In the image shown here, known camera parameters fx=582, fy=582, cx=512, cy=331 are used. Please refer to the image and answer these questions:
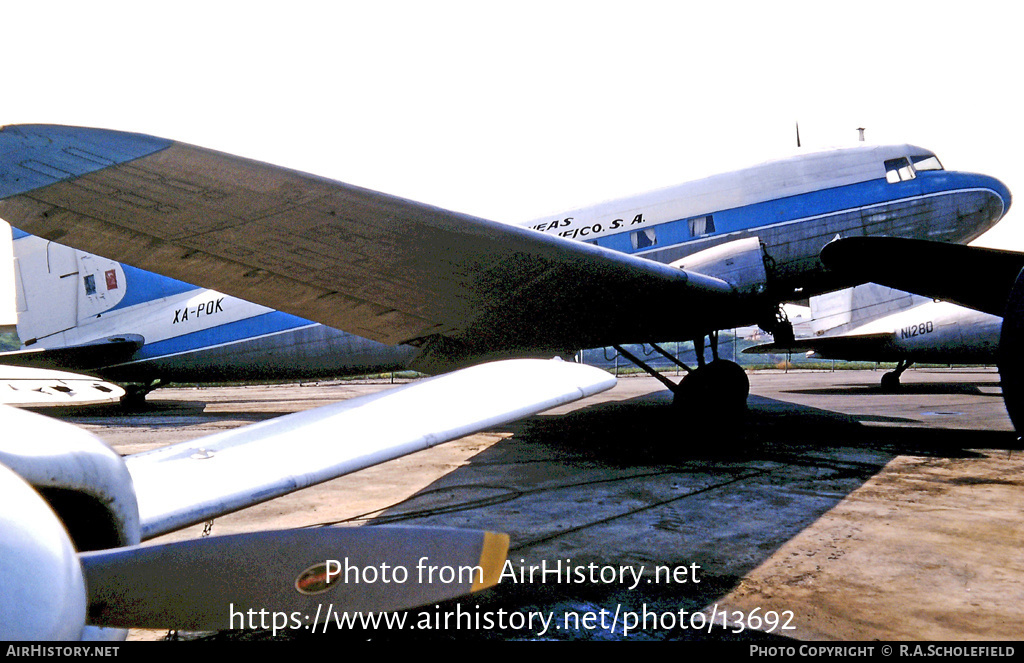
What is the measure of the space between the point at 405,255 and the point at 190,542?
434 cm

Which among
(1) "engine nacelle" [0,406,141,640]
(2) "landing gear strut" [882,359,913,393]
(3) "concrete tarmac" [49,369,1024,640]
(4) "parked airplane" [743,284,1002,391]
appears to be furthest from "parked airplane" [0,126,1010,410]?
(2) "landing gear strut" [882,359,913,393]

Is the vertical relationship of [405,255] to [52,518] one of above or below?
above

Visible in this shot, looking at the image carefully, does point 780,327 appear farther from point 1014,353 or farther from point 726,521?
point 1014,353

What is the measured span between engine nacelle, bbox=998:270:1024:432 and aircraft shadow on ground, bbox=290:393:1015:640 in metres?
1.39

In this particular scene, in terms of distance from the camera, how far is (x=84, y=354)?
12.6m

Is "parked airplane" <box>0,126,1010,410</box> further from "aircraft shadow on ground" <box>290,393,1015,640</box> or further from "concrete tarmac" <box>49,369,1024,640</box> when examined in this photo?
"concrete tarmac" <box>49,369,1024,640</box>

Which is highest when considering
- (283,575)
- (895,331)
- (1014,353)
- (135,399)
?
(1014,353)

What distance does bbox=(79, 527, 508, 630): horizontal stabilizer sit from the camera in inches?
58.4

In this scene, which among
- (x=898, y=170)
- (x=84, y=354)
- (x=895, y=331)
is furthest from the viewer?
(x=895, y=331)

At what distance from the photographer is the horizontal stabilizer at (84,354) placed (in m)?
12.2

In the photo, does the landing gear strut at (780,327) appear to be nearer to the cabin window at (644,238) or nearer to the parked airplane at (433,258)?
the parked airplane at (433,258)

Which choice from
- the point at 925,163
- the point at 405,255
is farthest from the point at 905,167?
the point at 405,255

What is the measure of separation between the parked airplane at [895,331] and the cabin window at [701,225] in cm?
679

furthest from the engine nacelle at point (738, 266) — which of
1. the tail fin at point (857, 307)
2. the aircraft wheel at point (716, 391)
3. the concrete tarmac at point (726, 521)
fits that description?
the tail fin at point (857, 307)
